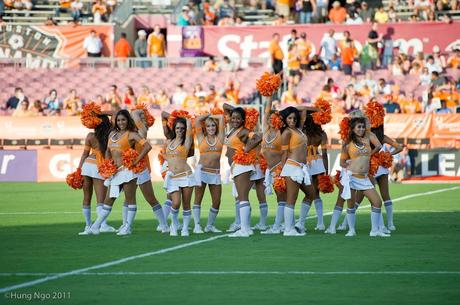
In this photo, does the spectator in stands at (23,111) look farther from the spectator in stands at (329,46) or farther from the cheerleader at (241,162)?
the cheerleader at (241,162)

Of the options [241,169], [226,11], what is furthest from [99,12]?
[241,169]

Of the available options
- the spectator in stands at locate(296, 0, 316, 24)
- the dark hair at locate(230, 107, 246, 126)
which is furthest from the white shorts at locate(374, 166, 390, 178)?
the spectator in stands at locate(296, 0, 316, 24)

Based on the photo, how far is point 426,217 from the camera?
17.9 meters

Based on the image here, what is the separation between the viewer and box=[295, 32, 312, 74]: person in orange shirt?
3341cm

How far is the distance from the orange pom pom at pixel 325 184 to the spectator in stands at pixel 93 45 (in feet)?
69.7

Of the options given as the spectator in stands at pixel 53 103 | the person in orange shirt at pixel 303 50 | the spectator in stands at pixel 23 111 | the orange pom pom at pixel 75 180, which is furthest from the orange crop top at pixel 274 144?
the person in orange shirt at pixel 303 50

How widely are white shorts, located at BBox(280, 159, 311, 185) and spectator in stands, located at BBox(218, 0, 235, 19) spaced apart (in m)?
23.2

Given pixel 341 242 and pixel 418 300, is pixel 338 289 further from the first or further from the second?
pixel 341 242

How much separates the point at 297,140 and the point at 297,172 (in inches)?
16.4

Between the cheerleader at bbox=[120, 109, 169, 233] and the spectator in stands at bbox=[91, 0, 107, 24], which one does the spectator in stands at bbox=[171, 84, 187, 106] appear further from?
the cheerleader at bbox=[120, 109, 169, 233]

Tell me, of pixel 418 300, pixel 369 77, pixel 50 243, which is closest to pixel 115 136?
pixel 50 243

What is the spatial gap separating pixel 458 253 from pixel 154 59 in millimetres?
23015

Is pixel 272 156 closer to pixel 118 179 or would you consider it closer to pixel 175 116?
pixel 175 116

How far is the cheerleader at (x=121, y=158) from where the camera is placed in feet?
49.0
